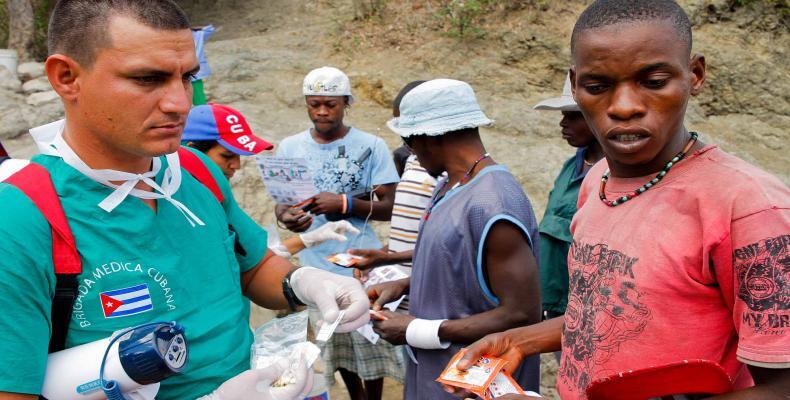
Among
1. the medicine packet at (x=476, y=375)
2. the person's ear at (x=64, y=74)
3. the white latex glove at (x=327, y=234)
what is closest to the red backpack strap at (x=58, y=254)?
the person's ear at (x=64, y=74)

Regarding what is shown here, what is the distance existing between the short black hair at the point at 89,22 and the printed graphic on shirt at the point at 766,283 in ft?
4.81

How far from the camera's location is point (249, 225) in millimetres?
2074

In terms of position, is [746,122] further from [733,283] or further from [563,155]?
[733,283]

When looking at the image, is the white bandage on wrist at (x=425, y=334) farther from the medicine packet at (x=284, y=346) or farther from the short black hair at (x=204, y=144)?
the short black hair at (x=204, y=144)

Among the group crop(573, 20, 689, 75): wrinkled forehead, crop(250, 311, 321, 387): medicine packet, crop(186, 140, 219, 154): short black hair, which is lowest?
crop(250, 311, 321, 387): medicine packet

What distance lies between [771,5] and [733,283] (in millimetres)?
7731

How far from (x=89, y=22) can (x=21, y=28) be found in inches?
379

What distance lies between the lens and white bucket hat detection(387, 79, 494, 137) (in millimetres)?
2396

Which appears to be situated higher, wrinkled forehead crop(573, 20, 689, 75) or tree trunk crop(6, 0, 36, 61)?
tree trunk crop(6, 0, 36, 61)

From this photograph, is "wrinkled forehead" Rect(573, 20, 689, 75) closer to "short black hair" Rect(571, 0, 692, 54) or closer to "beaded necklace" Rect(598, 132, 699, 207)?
"short black hair" Rect(571, 0, 692, 54)

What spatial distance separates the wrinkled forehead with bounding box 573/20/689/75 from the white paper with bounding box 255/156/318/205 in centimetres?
240

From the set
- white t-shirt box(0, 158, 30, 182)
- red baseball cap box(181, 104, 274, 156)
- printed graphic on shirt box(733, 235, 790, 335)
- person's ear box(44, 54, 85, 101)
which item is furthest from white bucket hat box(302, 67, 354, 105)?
printed graphic on shirt box(733, 235, 790, 335)

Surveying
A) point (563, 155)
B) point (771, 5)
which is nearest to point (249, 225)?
A: point (563, 155)

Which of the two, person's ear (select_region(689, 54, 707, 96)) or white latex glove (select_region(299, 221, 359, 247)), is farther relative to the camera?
white latex glove (select_region(299, 221, 359, 247))
